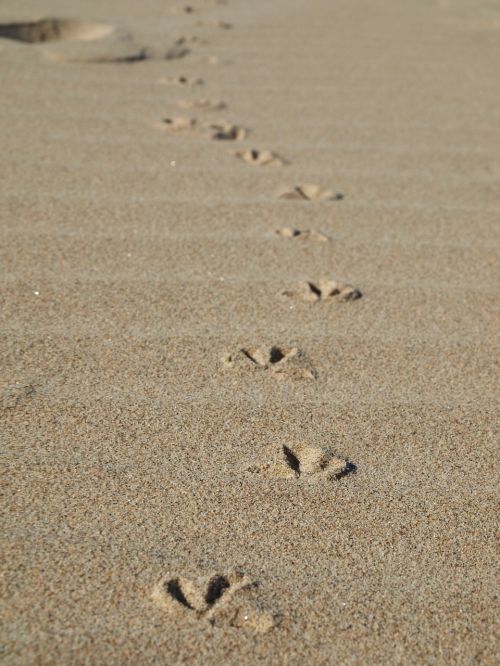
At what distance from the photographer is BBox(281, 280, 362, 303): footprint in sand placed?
220cm

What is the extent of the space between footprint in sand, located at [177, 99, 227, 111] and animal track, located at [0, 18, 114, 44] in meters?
0.96

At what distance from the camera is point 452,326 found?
2129 millimetres

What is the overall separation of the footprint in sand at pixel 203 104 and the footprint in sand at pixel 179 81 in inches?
9.1

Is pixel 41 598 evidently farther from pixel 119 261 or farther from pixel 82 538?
pixel 119 261

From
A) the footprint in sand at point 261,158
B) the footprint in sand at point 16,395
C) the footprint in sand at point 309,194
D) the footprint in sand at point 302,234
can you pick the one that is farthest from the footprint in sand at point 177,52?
the footprint in sand at point 16,395

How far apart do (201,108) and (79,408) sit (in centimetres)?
195

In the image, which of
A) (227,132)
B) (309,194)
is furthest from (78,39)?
(309,194)

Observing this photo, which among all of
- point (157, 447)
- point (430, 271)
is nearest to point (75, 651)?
point (157, 447)

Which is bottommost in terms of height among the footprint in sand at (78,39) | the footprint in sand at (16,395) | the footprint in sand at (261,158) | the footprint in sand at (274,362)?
the footprint in sand at (274,362)

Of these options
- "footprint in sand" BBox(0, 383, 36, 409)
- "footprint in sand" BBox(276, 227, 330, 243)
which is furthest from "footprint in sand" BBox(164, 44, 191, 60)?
"footprint in sand" BBox(0, 383, 36, 409)

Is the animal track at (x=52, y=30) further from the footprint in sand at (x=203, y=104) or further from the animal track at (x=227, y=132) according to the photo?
the animal track at (x=227, y=132)

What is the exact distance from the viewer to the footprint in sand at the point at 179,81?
3695mm

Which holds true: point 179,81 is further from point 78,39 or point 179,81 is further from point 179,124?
point 78,39

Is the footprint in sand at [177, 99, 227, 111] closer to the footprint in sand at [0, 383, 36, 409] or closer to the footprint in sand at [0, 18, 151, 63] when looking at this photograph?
the footprint in sand at [0, 18, 151, 63]
